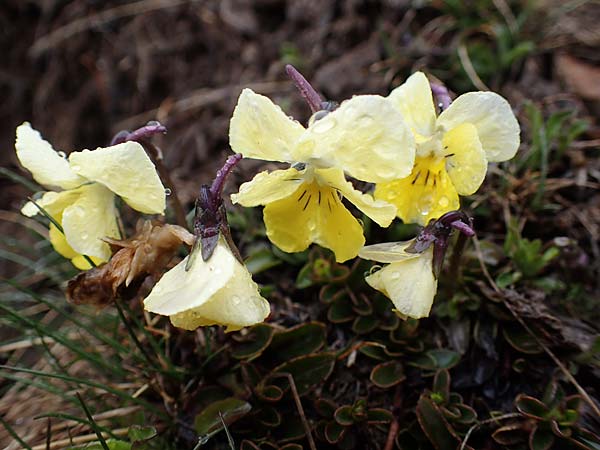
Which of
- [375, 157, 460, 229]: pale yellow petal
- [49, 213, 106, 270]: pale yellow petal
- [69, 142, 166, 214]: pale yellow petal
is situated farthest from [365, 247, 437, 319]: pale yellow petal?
[49, 213, 106, 270]: pale yellow petal

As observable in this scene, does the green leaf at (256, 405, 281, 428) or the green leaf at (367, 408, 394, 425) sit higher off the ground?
the green leaf at (256, 405, 281, 428)

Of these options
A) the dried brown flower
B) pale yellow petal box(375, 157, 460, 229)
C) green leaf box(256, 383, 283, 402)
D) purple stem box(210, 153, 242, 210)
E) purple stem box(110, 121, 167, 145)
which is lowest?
green leaf box(256, 383, 283, 402)

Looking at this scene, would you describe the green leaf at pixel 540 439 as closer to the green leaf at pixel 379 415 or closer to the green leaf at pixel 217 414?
the green leaf at pixel 379 415

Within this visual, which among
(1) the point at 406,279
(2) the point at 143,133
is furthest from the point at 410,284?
(2) the point at 143,133

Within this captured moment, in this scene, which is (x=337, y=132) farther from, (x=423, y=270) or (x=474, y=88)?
(x=474, y=88)

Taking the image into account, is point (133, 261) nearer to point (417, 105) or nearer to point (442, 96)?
point (417, 105)

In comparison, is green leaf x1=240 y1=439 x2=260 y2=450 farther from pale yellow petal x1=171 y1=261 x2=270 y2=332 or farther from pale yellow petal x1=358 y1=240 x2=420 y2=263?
pale yellow petal x1=358 y1=240 x2=420 y2=263

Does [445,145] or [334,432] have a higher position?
[445,145]

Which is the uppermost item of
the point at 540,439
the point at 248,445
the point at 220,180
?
the point at 220,180
